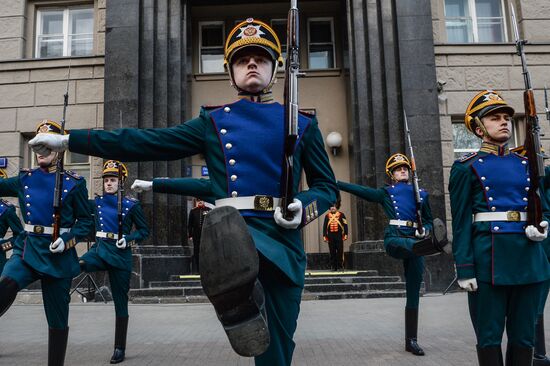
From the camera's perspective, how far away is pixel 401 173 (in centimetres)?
723

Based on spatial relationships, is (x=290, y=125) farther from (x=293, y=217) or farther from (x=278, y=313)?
(x=278, y=313)

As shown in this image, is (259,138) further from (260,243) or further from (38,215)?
(38,215)

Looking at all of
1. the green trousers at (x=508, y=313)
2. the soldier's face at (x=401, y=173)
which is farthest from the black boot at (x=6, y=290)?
the soldier's face at (x=401, y=173)

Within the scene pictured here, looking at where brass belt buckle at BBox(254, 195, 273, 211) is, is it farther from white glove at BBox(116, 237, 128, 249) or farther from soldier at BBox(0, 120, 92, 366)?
white glove at BBox(116, 237, 128, 249)

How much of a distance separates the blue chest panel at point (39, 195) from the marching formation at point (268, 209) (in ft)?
0.03

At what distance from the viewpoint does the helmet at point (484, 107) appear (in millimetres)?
4055

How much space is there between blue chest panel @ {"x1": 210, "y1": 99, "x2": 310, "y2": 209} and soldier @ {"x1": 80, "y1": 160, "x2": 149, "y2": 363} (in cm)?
394

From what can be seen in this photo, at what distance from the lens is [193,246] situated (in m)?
14.1

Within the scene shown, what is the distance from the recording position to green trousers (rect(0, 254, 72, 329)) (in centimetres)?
500

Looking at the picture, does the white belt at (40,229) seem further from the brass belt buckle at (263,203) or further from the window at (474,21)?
the window at (474,21)

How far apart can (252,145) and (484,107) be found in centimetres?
199

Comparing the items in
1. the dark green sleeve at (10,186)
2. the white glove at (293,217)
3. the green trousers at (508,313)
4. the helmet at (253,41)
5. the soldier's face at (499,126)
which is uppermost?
the helmet at (253,41)

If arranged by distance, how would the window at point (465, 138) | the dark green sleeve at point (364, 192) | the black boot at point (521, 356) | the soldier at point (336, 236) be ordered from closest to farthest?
the black boot at point (521, 356) → the dark green sleeve at point (364, 192) → the window at point (465, 138) → the soldier at point (336, 236)

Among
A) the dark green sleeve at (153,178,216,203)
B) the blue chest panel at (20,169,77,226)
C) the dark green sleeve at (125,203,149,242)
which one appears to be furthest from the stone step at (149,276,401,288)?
the dark green sleeve at (153,178,216,203)
